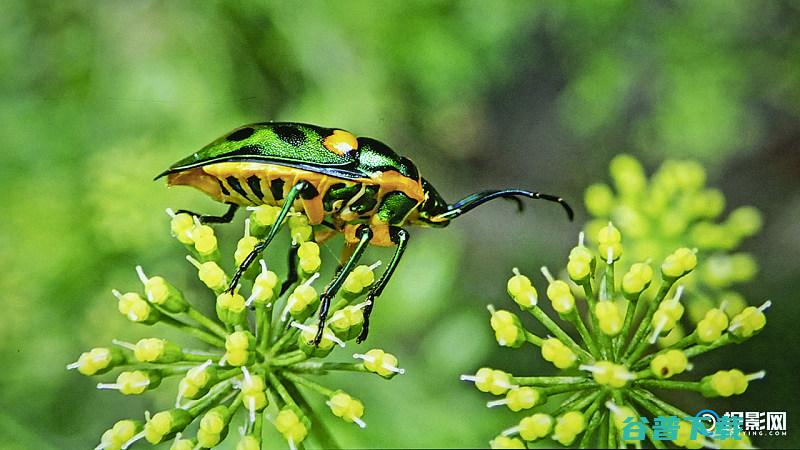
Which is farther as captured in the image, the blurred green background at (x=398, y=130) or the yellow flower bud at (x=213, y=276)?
the blurred green background at (x=398, y=130)

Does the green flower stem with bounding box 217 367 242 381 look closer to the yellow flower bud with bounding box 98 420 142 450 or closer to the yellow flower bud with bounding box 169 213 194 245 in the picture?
the yellow flower bud with bounding box 98 420 142 450

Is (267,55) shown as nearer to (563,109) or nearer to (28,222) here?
(28,222)

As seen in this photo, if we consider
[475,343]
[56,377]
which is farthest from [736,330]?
[56,377]

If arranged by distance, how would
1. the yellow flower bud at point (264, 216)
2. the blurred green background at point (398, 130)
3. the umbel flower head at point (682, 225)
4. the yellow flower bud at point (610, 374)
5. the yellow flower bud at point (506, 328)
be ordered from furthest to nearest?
the blurred green background at point (398, 130) < the umbel flower head at point (682, 225) < the yellow flower bud at point (264, 216) < the yellow flower bud at point (506, 328) < the yellow flower bud at point (610, 374)

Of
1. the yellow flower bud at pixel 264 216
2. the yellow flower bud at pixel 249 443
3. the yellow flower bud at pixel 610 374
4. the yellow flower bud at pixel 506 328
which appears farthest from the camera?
the yellow flower bud at pixel 264 216

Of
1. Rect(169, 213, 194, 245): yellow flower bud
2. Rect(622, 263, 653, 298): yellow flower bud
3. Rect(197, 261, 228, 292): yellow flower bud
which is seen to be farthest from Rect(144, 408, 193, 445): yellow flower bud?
Rect(622, 263, 653, 298): yellow flower bud

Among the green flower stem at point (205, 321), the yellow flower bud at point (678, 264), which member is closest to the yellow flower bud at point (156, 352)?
the green flower stem at point (205, 321)

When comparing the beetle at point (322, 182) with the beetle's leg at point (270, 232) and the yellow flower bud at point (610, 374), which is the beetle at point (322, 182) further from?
the yellow flower bud at point (610, 374)
